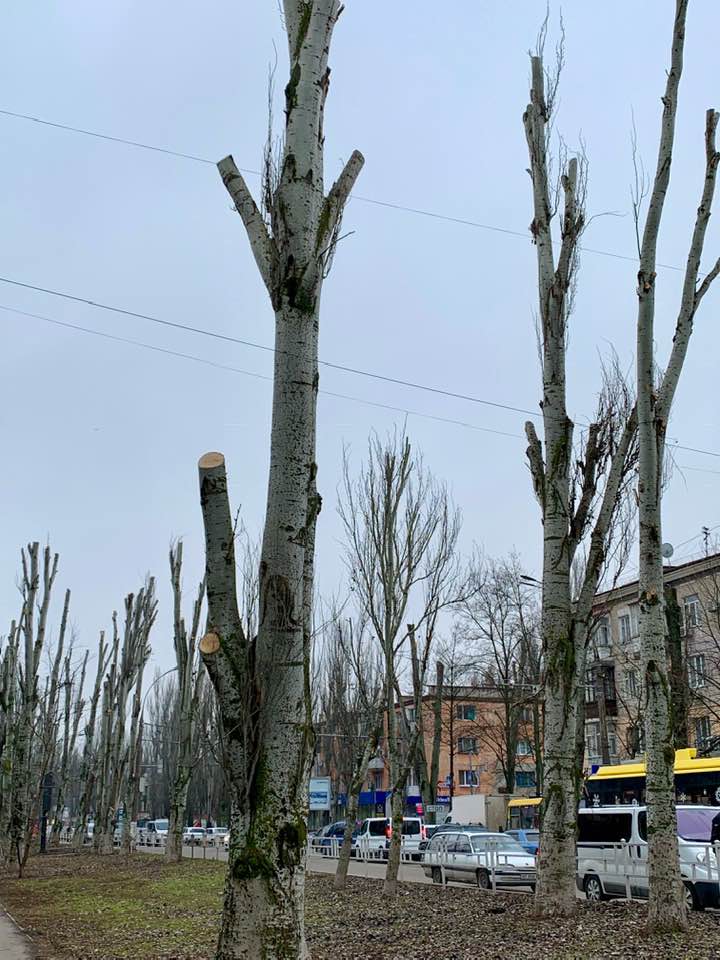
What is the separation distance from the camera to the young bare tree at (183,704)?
112ft

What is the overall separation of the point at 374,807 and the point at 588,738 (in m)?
17.7

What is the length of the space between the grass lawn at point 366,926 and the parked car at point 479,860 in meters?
1.46

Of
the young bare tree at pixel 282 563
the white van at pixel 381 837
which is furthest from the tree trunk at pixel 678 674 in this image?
the young bare tree at pixel 282 563

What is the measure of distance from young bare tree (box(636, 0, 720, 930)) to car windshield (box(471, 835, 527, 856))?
13.6 m

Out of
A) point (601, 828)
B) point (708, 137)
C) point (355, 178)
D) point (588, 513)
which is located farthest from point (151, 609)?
point (355, 178)

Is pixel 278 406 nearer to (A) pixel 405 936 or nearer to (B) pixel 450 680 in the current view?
(A) pixel 405 936

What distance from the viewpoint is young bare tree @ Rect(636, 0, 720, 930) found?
11.4m

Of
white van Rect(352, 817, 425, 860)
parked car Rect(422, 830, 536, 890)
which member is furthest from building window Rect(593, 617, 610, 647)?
parked car Rect(422, 830, 536, 890)

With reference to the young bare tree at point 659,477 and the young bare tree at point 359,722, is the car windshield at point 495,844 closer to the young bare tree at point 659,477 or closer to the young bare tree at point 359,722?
the young bare tree at point 359,722

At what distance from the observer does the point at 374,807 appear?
7044cm

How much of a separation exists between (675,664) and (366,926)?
1121 inches

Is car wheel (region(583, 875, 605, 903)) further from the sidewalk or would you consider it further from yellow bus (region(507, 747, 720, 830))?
the sidewalk

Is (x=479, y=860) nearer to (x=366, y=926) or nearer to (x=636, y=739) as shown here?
(x=366, y=926)

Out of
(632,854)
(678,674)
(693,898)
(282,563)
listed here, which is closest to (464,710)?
(678,674)
